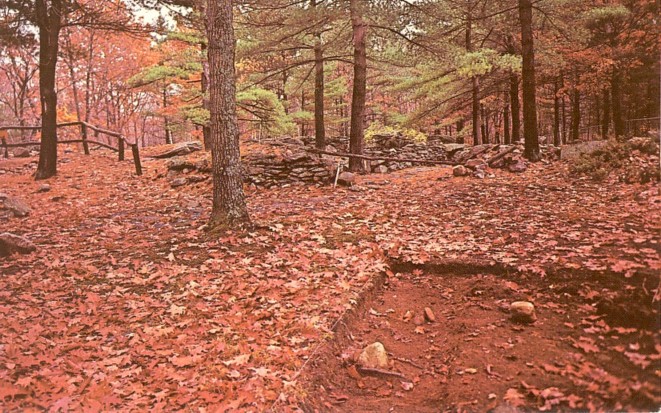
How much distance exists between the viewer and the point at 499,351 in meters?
3.75

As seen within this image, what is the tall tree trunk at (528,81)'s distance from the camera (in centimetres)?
1059

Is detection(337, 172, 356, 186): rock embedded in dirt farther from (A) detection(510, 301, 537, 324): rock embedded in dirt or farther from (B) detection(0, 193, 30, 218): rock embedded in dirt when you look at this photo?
(B) detection(0, 193, 30, 218): rock embedded in dirt

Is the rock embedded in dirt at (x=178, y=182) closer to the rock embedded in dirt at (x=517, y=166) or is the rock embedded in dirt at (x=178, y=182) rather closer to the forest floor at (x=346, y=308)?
the forest floor at (x=346, y=308)

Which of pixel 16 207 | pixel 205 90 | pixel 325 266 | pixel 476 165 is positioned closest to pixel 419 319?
pixel 325 266

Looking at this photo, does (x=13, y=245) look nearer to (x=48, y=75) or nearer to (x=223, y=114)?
(x=223, y=114)

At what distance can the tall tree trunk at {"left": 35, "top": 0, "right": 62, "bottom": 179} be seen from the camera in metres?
11.7

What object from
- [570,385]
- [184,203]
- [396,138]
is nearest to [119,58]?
[396,138]

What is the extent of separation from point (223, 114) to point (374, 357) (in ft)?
15.1

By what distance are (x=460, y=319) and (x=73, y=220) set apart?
27.6ft

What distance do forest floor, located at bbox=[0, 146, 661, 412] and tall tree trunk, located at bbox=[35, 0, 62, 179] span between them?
538 centimetres

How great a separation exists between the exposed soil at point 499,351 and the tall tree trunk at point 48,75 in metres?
12.6

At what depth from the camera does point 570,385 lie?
292cm

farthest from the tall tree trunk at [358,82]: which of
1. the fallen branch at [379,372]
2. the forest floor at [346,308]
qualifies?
the fallen branch at [379,372]

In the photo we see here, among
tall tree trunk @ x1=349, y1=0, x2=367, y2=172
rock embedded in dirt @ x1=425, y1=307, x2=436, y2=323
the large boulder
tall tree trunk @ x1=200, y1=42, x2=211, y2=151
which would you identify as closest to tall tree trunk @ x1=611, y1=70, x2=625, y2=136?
tall tree trunk @ x1=349, y1=0, x2=367, y2=172
